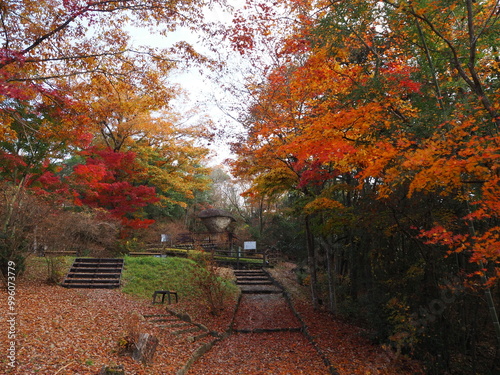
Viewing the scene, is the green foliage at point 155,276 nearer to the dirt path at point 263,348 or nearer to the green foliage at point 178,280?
the green foliage at point 178,280

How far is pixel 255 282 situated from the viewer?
1541 cm

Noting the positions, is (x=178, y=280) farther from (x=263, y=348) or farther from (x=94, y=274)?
(x=263, y=348)

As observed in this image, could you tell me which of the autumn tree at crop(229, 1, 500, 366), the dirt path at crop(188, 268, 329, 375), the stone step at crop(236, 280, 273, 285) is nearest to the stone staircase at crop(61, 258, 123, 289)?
the dirt path at crop(188, 268, 329, 375)

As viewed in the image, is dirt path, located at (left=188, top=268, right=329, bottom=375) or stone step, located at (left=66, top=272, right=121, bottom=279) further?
stone step, located at (left=66, top=272, right=121, bottom=279)

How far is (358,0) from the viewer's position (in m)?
6.09

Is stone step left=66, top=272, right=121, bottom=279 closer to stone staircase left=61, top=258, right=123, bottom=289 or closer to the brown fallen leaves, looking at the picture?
stone staircase left=61, top=258, right=123, bottom=289

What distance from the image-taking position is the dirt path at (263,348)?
643 cm

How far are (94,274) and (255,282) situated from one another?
7231mm

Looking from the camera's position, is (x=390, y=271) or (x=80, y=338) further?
(x=390, y=271)

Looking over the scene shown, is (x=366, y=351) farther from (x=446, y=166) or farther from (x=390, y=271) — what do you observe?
(x=446, y=166)

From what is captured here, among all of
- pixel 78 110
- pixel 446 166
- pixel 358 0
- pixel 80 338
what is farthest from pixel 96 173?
pixel 446 166

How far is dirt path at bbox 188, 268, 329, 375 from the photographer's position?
643 centimetres

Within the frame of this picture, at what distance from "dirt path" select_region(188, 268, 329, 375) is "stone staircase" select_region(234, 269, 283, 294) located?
4.85 ft

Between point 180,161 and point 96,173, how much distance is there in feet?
23.4
